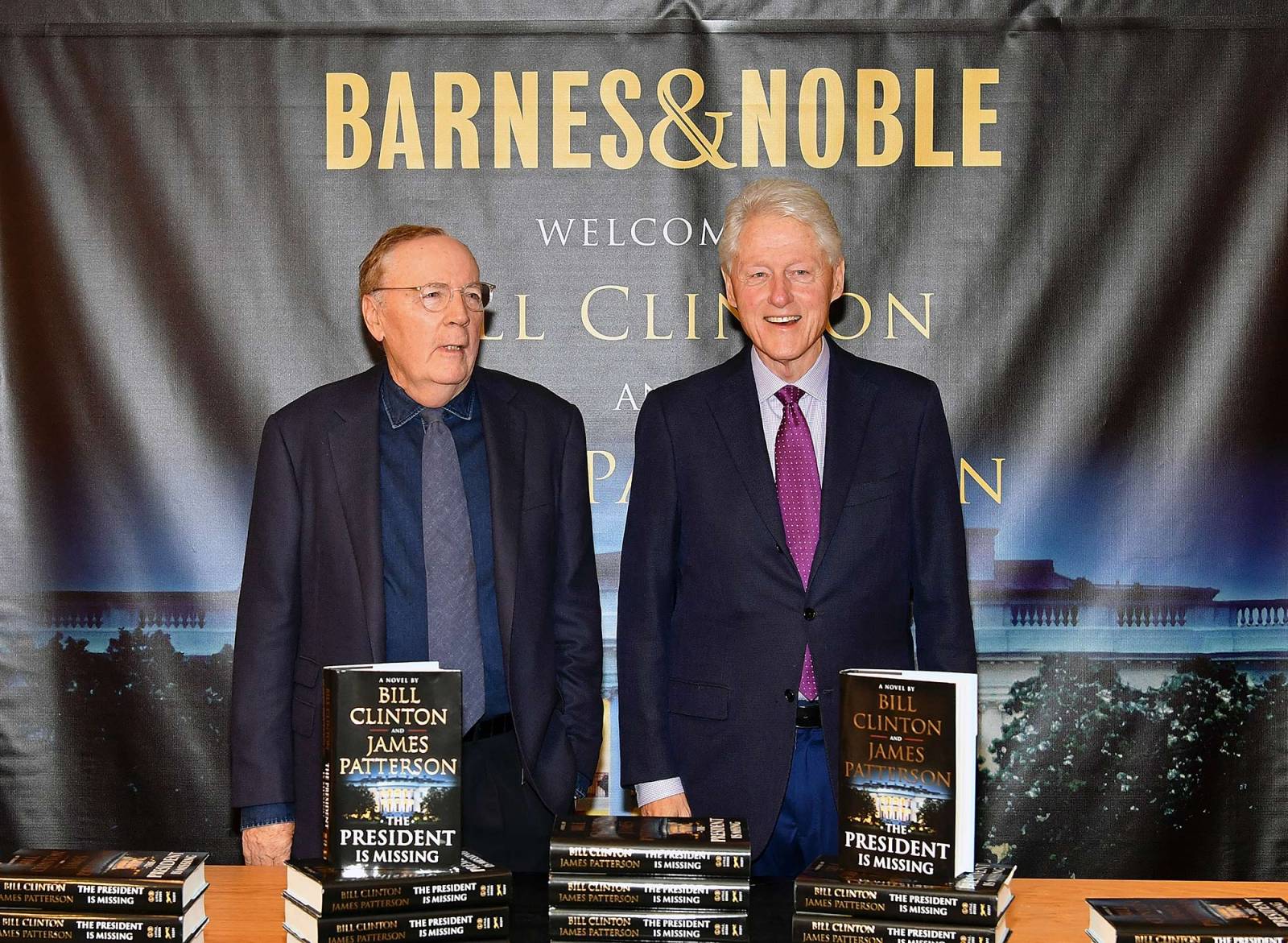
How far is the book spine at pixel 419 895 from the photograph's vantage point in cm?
170

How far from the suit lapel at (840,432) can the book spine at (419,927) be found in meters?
1.01

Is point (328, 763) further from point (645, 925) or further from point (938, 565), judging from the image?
point (938, 565)

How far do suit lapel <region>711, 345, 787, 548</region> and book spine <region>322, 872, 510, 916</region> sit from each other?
994 mm

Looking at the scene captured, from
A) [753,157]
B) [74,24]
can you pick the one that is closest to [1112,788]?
[753,157]

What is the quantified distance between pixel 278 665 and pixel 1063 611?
2110 mm

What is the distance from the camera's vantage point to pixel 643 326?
141 inches

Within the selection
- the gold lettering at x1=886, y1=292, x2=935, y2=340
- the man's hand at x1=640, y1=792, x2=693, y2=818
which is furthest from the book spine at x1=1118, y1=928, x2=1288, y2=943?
the gold lettering at x1=886, y1=292, x2=935, y2=340

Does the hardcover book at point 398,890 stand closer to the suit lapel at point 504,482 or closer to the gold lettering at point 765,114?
the suit lapel at point 504,482

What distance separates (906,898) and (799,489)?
3.34 feet

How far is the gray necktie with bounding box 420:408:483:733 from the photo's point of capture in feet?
8.16

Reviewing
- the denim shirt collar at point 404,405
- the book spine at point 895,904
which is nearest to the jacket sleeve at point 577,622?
the denim shirt collar at point 404,405

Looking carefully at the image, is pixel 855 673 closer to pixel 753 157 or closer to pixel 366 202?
pixel 753 157

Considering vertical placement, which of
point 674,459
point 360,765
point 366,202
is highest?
point 366,202

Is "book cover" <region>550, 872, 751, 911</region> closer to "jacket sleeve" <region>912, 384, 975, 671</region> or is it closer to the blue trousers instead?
the blue trousers
